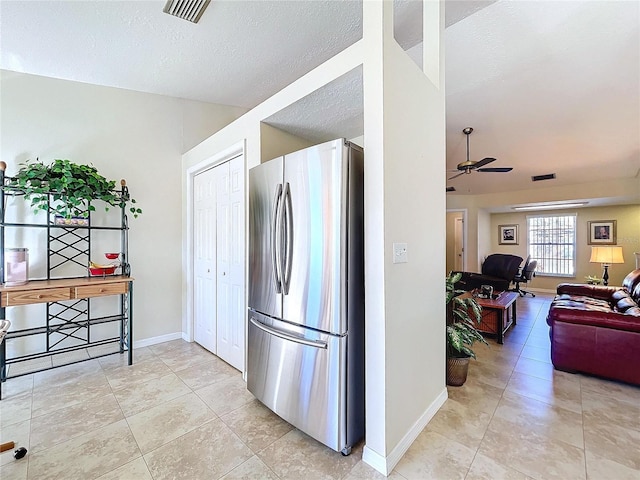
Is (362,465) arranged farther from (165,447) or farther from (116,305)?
(116,305)

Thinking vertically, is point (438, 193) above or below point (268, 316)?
above

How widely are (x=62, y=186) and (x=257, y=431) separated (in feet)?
8.75

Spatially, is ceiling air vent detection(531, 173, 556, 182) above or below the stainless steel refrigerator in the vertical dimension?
above

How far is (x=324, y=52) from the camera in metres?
2.72

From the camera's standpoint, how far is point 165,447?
1.69 m

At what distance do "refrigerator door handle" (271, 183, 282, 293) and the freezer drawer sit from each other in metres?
0.30

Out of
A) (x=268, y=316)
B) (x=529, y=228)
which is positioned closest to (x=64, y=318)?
(x=268, y=316)

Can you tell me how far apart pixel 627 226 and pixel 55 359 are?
10.0 meters

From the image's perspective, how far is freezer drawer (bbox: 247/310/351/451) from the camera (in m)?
1.58

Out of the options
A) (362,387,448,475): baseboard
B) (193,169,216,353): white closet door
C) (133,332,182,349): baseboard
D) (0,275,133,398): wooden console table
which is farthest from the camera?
(133,332,182,349): baseboard

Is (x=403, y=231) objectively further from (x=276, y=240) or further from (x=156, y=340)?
(x=156, y=340)

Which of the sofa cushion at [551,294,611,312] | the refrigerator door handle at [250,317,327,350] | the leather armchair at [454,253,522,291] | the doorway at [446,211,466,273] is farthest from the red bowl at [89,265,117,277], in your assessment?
the doorway at [446,211,466,273]

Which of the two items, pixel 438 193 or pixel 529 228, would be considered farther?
pixel 529 228

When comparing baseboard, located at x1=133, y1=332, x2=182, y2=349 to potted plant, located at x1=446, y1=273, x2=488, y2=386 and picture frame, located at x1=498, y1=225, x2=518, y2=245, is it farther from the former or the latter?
picture frame, located at x1=498, y1=225, x2=518, y2=245
